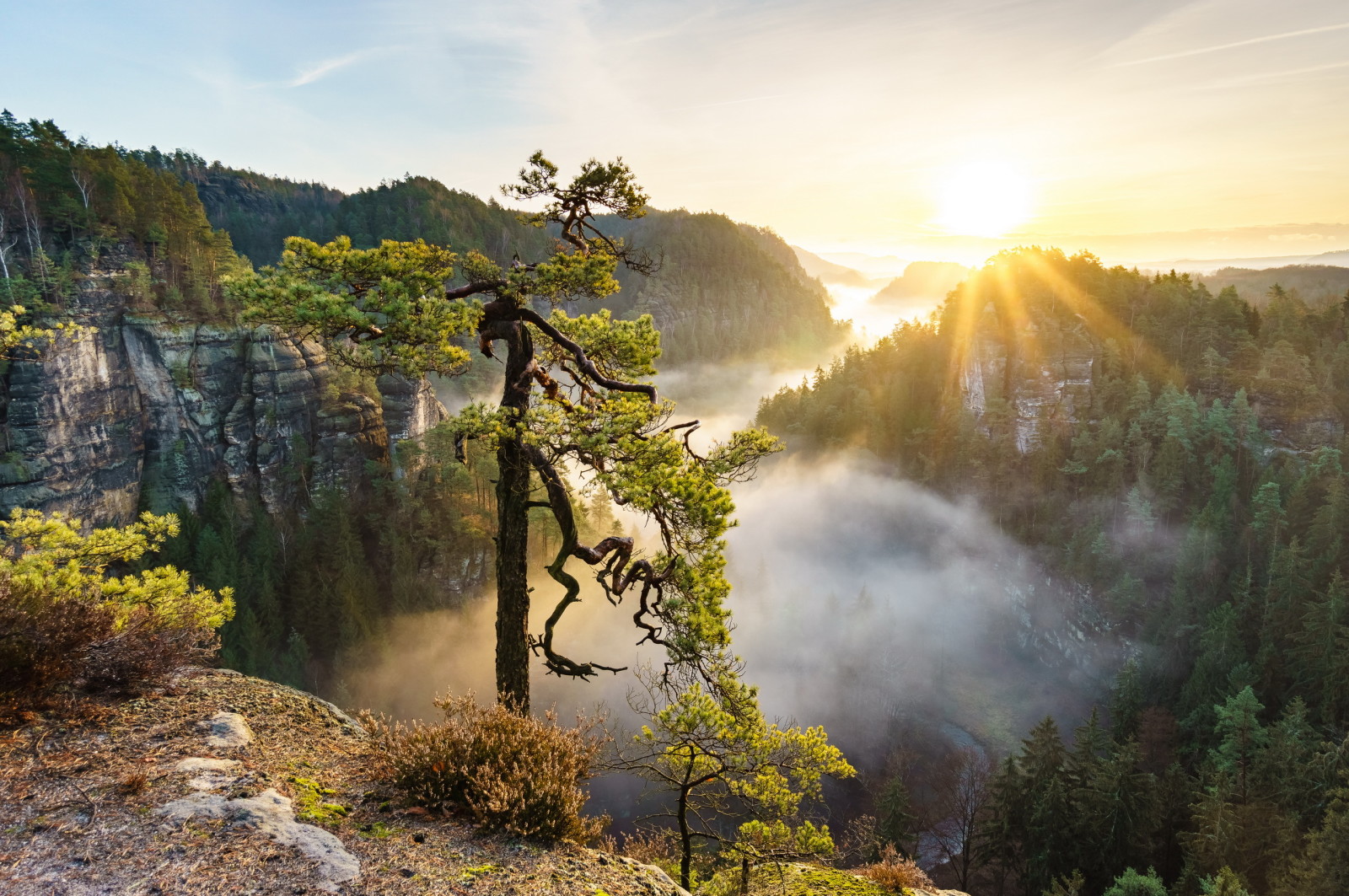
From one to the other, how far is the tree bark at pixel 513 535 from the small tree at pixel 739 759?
1.56 meters

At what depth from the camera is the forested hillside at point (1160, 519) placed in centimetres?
3250

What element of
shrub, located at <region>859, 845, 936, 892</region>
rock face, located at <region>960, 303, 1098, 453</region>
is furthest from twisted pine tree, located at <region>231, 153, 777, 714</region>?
rock face, located at <region>960, 303, 1098, 453</region>

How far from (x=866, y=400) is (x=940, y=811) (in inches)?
1690

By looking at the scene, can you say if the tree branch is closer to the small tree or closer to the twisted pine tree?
the twisted pine tree

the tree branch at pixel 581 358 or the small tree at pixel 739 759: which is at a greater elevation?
the tree branch at pixel 581 358

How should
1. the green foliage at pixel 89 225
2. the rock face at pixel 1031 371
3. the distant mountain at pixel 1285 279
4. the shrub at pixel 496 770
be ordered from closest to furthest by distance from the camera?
1. the shrub at pixel 496 770
2. the green foliage at pixel 89 225
3. the rock face at pixel 1031 371
4. the distant mountain at pixel 1285 279

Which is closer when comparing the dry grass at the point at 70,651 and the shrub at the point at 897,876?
the dry grass at the point at 70,651

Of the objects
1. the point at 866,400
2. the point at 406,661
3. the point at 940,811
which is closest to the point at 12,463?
the point at 406,661

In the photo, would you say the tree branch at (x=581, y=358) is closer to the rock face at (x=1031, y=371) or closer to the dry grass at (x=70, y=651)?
the dry grass at (x=70, y=651)

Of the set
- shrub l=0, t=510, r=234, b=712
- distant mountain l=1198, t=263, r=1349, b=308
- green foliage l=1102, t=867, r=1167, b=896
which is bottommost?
green foliage l=1102, t=867, r=1167, b=896

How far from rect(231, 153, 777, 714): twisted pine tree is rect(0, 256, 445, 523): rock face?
4856 cm

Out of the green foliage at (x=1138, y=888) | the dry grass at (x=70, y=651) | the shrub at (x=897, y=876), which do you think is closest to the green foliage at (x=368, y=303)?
the dry grass at (x=70, y=651)

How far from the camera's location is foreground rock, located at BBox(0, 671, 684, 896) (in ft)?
14.8

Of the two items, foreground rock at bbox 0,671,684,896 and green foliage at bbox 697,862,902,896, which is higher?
foreground rock at bbox 0,671,684,896
